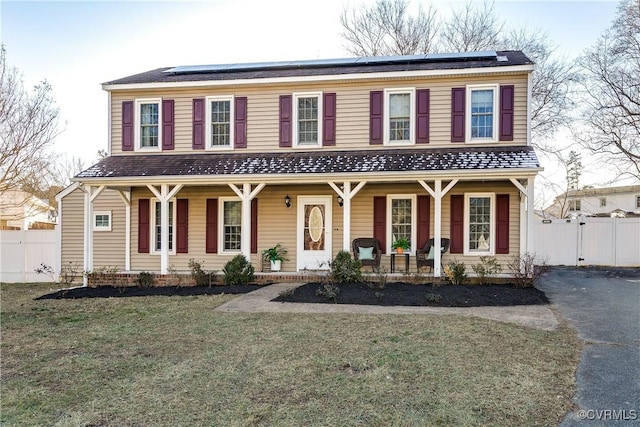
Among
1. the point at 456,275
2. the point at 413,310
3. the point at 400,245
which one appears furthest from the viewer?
the point at 400,245

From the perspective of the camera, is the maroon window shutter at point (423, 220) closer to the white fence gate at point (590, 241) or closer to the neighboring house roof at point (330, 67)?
the neighboring house roof at point (330, 67)

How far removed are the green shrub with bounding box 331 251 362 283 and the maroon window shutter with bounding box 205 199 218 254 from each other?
Answer: 413 centimetres

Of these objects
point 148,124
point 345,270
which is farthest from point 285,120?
point 345,270

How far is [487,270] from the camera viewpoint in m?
10.6

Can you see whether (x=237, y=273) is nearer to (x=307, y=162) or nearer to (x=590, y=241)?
(x=307, y=162)

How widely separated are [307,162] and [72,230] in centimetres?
767

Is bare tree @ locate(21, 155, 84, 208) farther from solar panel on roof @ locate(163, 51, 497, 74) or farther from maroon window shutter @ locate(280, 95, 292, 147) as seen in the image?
maroon window shutter @ locate(280, 95, 292, 147)

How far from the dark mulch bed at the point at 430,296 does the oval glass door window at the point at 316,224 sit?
274 cm

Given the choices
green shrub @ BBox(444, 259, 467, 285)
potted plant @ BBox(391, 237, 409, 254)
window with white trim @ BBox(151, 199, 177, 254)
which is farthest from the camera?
window with white trim @ BBox(151, 199, 177, 254)

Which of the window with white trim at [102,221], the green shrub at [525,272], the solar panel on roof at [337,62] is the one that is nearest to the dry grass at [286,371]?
the green shrub at [525,272]

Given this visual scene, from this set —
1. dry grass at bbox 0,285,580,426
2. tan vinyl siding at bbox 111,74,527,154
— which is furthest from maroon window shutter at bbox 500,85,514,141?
dry grass at bbox 0,285,580,426

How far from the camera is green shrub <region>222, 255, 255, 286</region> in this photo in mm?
10555

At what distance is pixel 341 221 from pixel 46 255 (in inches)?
367

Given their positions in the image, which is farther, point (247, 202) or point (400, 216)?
point (400, 216)
